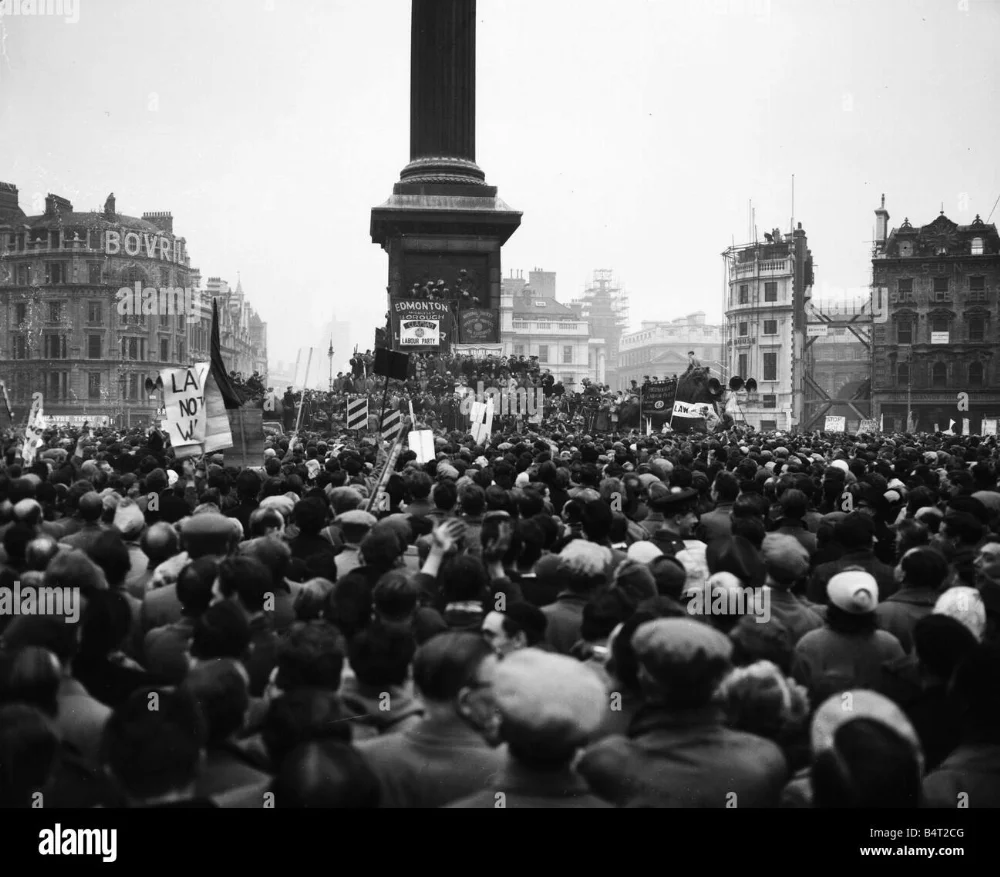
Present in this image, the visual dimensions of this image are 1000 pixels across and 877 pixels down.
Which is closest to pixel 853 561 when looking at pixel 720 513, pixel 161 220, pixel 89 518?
pixel 720 513

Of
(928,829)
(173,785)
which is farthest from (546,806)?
(928,829)

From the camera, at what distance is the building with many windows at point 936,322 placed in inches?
3140

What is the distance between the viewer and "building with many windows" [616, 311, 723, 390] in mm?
153125

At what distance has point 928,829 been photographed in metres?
4.99

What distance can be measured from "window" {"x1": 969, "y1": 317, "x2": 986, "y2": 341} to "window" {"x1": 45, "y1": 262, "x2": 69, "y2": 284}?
2571 inches

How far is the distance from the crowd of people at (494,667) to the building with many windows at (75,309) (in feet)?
262

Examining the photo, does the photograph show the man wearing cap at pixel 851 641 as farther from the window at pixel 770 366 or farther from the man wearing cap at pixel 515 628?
the window at pixel 770 366

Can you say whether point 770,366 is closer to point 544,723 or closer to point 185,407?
point 185,407

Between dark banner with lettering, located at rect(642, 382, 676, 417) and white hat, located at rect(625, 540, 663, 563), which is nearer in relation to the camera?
white hat, located at rect(625, 540, 663, 563)

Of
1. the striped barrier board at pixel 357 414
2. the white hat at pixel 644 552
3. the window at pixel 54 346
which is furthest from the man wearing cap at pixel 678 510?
the window at pixel 54 346

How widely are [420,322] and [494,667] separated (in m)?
35.7

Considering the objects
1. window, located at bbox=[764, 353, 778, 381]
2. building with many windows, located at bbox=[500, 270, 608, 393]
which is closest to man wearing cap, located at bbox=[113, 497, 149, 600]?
window, located at bbox=[764, 353, 778, 381]

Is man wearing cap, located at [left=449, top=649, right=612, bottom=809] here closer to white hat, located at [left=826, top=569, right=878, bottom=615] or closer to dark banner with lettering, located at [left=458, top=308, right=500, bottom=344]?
white hat, located at [left=826, top=569, right=878, bottom=615]

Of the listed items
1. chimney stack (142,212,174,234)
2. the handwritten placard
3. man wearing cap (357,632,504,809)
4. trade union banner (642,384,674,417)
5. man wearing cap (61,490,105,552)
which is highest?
chimney stack (142,212,174,234)
